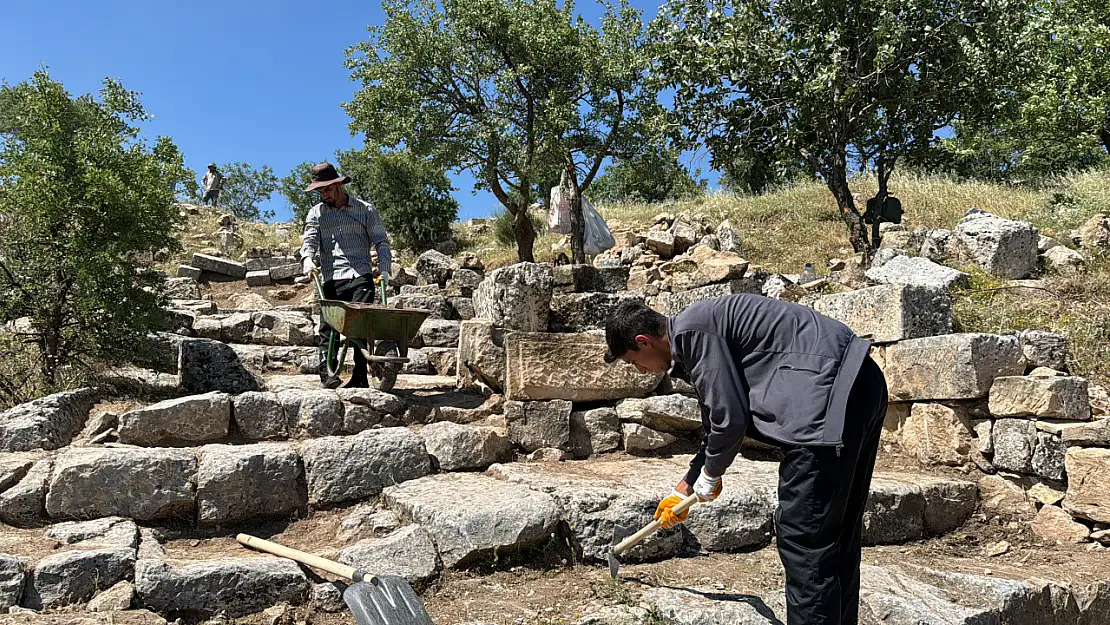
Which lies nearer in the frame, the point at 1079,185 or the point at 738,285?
the point at 738,285

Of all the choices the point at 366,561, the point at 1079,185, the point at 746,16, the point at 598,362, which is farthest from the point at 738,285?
the point at 1079,185

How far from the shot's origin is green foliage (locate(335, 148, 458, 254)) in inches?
725

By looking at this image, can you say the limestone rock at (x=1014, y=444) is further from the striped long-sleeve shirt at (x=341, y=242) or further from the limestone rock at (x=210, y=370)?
the limestone rock at (x=210, y=370)

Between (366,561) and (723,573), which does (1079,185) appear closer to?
(723,573)

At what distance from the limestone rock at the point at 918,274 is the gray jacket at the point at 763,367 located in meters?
4.00

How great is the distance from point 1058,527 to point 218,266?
525 inches

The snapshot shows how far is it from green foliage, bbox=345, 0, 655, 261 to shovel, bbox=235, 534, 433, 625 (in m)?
12.6

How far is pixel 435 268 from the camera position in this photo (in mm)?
12250

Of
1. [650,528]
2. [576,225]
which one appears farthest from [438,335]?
[576,225]

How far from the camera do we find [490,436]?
5.02 m

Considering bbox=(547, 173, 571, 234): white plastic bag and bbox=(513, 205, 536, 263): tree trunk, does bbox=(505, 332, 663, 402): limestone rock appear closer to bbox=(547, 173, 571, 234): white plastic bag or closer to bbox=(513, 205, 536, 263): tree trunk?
bbox=(547, 173, 571, 234): white plastic bag

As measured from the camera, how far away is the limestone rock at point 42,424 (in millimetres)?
4383

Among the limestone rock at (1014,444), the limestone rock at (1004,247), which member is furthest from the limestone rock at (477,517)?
the limestone rock at (1004,247)

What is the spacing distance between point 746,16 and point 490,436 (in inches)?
381
